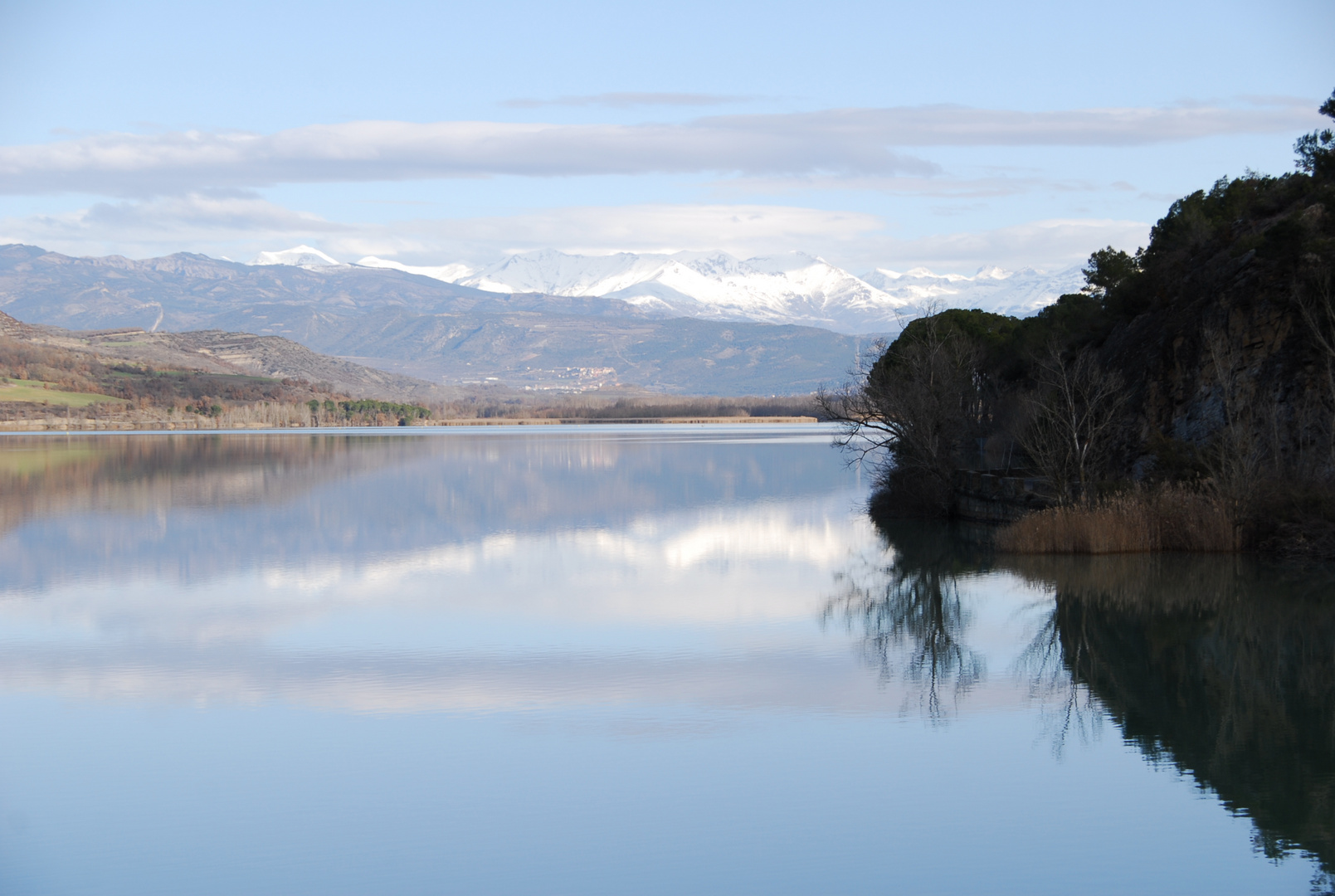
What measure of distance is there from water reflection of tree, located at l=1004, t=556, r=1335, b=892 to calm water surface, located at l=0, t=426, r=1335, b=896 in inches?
2.6

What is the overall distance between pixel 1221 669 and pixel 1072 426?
12.0m

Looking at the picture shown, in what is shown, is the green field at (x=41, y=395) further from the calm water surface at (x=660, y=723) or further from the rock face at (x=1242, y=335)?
the rock face at (x=1242, y=335)

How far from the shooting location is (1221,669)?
15.4m

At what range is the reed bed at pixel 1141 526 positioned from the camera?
24438 millimetres

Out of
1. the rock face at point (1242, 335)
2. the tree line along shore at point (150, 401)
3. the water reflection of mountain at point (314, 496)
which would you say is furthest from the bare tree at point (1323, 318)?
the tree line along shore at point (150, 401)

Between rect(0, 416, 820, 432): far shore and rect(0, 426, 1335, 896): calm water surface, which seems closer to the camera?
rect(0, 426, 1335, 896): calm water surface

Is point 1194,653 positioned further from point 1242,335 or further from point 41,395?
point 41,395

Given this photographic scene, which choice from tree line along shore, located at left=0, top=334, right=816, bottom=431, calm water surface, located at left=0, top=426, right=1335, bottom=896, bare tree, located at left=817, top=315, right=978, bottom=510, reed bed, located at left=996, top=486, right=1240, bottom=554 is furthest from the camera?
tree line along shore, located at left=0, top=334, right=816, bottom=431

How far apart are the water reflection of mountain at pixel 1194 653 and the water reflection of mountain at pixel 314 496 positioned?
13063 mm

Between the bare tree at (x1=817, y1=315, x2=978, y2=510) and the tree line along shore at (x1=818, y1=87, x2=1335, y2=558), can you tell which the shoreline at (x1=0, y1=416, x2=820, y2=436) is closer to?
the tree line along shore at (x1=818, y1=87, x2=1335, y2=558)

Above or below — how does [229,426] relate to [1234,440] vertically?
below

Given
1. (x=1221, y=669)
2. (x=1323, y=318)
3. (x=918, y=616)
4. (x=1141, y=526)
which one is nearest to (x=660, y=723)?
(x=1221, y=669)

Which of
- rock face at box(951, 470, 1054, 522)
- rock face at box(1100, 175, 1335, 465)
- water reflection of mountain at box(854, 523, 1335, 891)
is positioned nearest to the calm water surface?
water reflection of mountain at box(854, 523, 1335, 891)

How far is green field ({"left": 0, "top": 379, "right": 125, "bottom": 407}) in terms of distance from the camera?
14325cm
